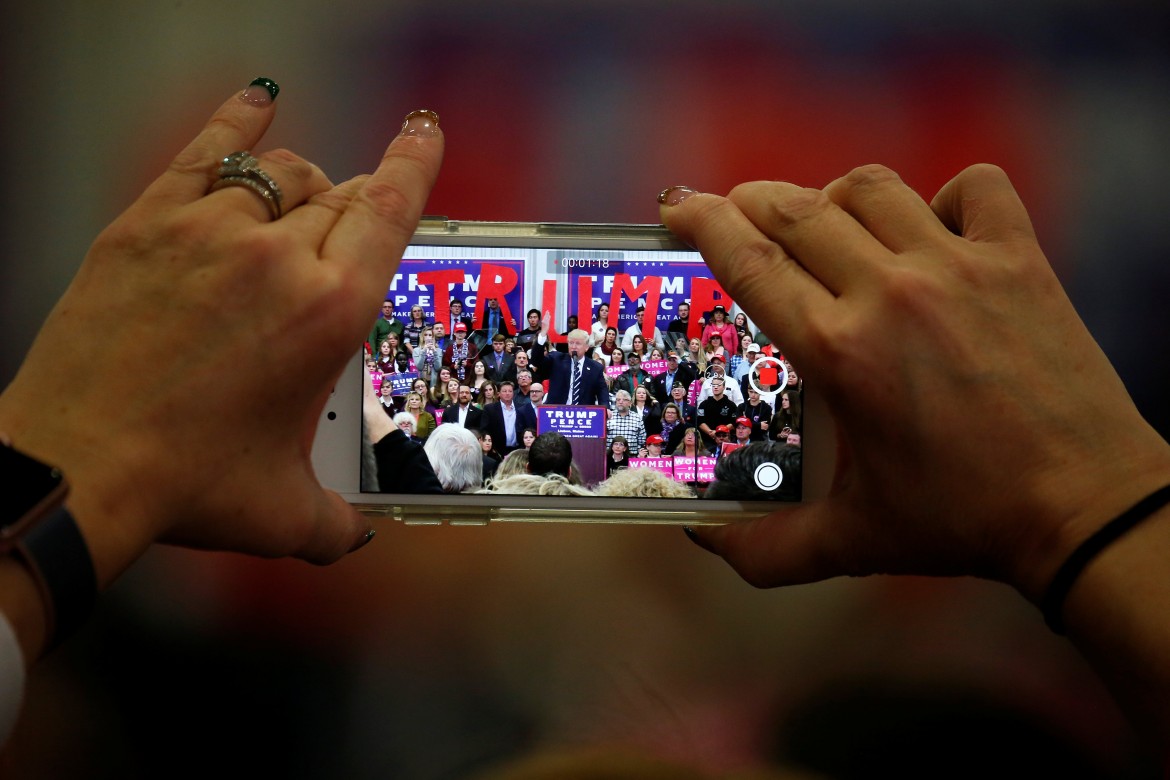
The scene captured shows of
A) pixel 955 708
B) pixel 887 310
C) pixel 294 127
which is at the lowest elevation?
pixel 955 708

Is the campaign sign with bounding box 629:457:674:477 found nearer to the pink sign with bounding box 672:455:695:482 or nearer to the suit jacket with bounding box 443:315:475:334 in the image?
the pink sign with bounding box 672:455:695:482

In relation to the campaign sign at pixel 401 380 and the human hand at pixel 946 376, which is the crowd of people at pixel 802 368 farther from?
the campaign sign at pixel 401 380

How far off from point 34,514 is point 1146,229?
0.99 metres

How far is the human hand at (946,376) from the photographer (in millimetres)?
444

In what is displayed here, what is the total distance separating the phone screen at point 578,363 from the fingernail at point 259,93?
0.15 meters

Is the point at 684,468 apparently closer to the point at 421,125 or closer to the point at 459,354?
the point at 459,354

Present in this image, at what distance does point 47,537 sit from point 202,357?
115mm

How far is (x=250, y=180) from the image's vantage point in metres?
0.50

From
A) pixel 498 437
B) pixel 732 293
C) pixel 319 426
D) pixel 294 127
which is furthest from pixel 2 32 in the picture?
pixel 732 293

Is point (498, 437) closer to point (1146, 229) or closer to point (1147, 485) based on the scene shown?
point (1147, 485)

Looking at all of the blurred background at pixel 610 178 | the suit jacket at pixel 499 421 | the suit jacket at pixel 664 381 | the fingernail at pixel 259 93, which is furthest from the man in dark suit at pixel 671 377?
the fingernail at pixel 259 93

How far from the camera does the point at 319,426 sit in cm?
64

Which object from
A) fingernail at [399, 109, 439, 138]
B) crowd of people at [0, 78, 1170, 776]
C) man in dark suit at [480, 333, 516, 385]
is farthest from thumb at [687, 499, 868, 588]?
fingernail at [399, 109, 439, 138]

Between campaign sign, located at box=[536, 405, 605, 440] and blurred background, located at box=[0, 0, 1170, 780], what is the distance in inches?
7.7
